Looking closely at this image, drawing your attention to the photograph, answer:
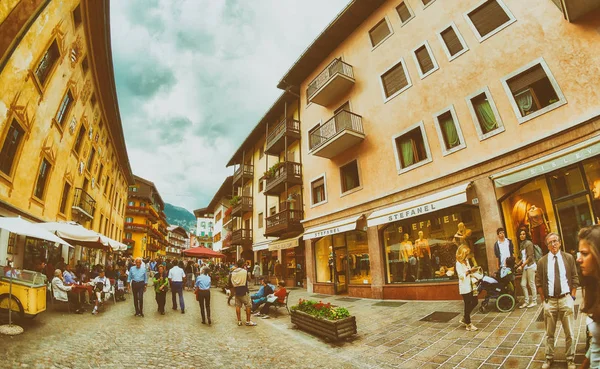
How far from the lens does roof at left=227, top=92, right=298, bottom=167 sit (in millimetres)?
20969

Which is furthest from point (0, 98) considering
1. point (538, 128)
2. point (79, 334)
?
point (538, 128)

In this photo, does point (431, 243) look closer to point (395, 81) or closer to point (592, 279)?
point (395, 81)

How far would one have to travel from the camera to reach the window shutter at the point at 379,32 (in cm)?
1408

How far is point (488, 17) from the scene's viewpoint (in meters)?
10.2

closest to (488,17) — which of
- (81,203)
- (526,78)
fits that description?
(526,78)

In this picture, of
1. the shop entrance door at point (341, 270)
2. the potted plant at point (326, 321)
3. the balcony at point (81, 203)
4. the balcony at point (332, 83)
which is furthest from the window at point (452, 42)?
the balcony at point (81, 203)

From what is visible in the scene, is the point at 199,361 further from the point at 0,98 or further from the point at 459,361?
the point at 0,98

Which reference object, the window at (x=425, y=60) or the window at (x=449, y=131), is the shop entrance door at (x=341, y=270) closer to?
the window at (x=449, y=131)

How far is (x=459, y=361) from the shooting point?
4.99m

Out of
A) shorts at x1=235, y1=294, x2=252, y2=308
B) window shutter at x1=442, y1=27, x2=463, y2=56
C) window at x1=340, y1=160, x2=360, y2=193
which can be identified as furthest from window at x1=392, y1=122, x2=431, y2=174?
shorts at x1=235, y1=294, x2=252, y2=308

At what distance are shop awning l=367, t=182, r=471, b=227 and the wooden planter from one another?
5.13 meters

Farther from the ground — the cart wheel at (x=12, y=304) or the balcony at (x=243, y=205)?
the balcony at (x=243, y=205)

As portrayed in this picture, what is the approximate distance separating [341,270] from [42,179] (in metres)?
15.1

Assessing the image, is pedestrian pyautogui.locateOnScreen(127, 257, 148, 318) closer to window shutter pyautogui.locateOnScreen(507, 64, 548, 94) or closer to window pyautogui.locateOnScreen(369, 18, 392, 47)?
window shutter pyautogui.locateOnScreen(507, 64, 548, 94)
